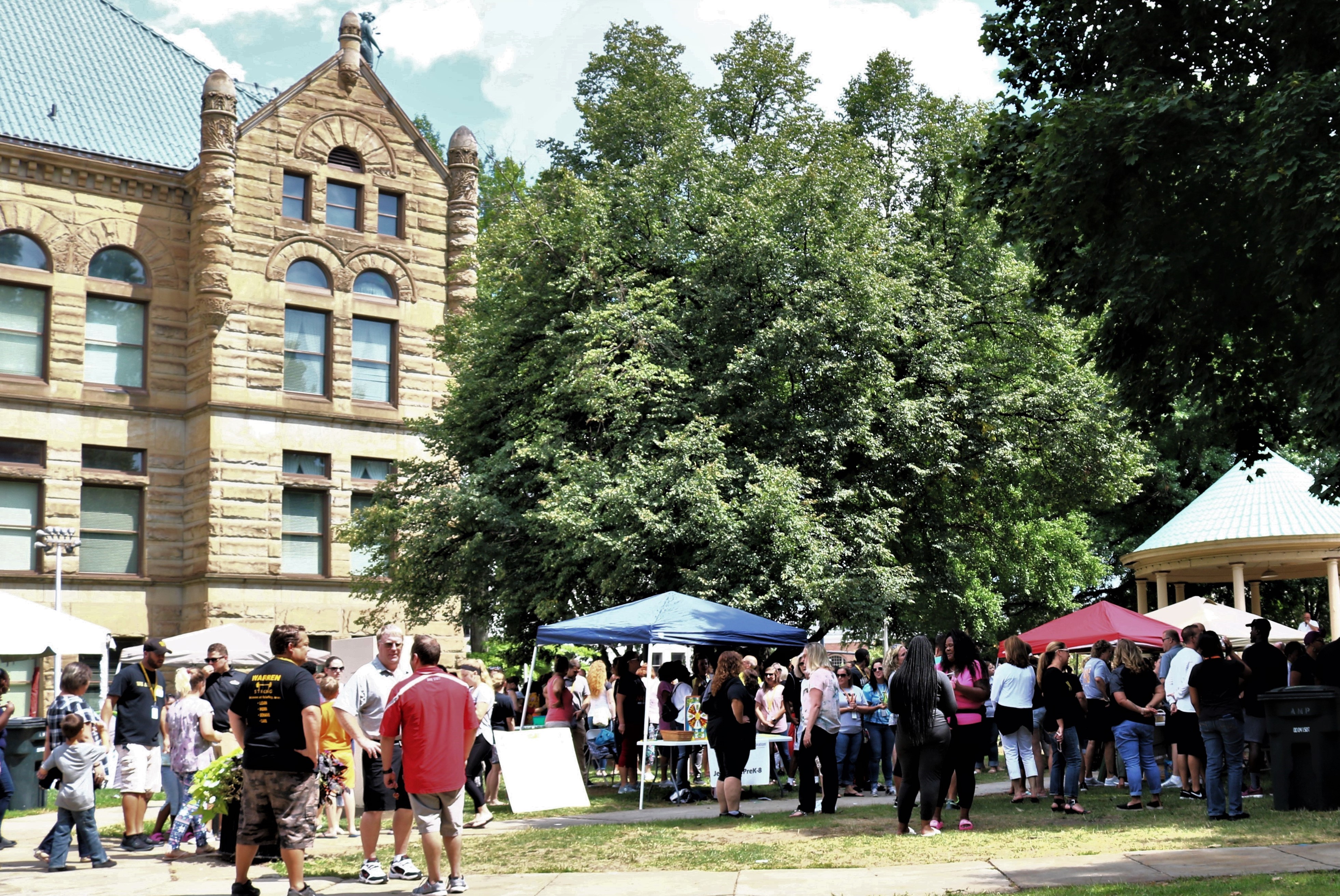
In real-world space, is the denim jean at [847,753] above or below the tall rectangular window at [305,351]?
below

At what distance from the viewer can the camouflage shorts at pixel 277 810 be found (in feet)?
30.6

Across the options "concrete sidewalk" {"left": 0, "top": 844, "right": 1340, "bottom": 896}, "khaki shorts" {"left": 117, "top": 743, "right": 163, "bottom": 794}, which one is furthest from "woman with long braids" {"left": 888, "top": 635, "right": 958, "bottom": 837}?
"khaki shorts" {"left": 117, "top": 743, "right": 163, "bottom": 794}

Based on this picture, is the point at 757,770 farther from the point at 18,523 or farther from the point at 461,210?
the point at 461,210

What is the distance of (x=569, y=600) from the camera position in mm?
25250

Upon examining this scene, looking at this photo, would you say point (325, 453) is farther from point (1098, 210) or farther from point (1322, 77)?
point (1322, 77)

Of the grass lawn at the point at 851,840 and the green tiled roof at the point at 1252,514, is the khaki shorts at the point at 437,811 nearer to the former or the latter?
the grass lawn at the point at 851,840

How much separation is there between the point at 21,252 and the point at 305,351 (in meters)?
7.04

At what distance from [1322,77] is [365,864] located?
10711 millimetres

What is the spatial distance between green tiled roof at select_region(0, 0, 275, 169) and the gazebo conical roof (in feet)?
86.7

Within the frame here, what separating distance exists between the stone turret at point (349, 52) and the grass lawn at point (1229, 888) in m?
32.0


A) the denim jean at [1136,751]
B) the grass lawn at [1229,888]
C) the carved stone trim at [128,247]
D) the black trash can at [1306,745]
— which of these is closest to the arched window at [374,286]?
the carved stone trim at [128,247]

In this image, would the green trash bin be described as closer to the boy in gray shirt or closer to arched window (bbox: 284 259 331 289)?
the boy in gray shirt

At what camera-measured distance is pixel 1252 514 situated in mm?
29438

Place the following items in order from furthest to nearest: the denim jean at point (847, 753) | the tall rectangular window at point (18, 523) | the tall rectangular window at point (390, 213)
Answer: the tall rectangular window at point (390, 213) → the tall rectangular window at point (18, 523) → the denim jean at point (847, 753)
